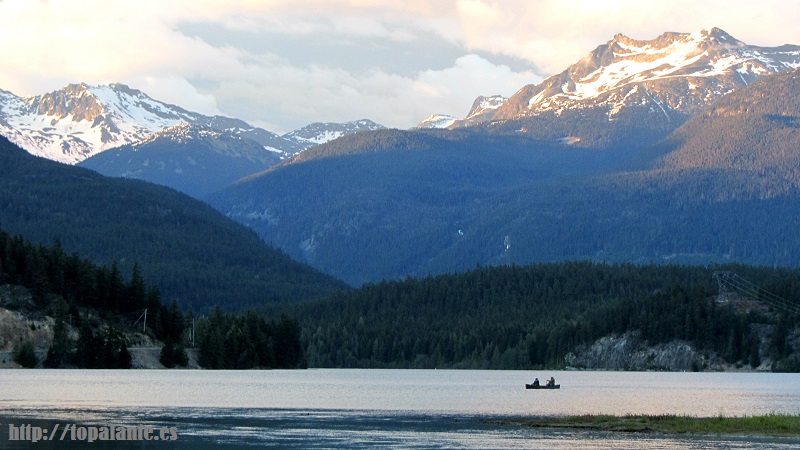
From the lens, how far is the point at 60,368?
194 meters

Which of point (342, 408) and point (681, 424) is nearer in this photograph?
point (681, 424)

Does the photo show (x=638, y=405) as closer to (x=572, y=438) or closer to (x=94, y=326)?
(x=572, y=438)

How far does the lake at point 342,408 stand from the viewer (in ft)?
322

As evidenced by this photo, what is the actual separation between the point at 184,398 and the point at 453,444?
52.5 metres

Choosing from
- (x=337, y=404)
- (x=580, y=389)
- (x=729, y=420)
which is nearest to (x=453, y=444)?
(x=729, y=420)

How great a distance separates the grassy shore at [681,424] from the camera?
10631cm

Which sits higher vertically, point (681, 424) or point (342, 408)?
point (342, 408)

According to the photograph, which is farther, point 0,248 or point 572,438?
point 0,248

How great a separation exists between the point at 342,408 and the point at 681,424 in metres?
37.9

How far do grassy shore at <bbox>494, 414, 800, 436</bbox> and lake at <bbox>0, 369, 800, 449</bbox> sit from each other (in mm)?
3497

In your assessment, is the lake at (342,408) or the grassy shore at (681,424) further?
the grassy shore at (681,424)

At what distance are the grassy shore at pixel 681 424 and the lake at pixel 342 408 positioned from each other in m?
3.50

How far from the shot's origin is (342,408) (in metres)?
136

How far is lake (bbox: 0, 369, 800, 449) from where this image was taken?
9800 centimetres
